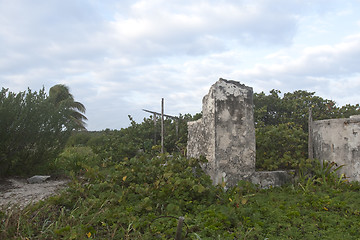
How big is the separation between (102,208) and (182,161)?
2185 mm

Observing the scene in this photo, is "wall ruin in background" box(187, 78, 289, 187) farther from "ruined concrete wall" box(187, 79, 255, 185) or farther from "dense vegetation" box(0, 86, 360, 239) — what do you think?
"dense vegetation" box(0, 86, 360, 239)

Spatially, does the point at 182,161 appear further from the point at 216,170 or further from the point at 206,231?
the point at 206,231

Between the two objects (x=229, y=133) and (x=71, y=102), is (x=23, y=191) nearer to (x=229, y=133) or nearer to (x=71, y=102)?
(x=229, y=133)

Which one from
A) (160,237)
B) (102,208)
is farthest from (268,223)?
(102,208)

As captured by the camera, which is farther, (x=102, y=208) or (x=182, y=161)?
(x=182, y=161)

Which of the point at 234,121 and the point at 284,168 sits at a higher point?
the point at 234,121

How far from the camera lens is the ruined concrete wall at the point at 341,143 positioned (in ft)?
19.5

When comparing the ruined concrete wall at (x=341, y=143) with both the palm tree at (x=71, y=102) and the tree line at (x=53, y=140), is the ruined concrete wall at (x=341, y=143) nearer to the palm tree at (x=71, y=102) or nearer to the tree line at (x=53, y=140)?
the tree line at (x=53, y=140)

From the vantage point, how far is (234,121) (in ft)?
18.1

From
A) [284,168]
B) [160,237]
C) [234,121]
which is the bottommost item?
[160,237]

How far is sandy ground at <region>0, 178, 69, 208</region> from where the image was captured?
4.88 metres

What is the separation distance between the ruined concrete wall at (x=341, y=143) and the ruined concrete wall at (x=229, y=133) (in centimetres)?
196

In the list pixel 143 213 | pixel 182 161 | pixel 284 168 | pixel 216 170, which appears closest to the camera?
pixel 143 213

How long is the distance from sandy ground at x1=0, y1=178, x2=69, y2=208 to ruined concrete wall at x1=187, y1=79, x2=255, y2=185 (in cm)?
284
